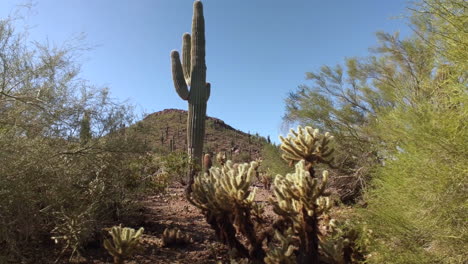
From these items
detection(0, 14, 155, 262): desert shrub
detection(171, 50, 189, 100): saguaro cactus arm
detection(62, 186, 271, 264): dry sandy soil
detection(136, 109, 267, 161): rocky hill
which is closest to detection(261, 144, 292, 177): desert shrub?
detection(62, 186, 271, 264): dry sandy soil

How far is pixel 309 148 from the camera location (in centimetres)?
464

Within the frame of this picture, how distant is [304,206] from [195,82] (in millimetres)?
7947

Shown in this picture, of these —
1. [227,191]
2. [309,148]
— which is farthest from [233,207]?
[309,148]

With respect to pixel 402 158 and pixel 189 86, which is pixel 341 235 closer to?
pixel 402 158

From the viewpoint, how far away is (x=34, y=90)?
5.03 meters

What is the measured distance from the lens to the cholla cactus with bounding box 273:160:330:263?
12.5 ft

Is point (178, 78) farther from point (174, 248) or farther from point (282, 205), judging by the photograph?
point (282, 205)

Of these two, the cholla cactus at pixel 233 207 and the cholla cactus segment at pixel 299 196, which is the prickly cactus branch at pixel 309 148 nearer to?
the cholla cactus segment at pixel 299 196

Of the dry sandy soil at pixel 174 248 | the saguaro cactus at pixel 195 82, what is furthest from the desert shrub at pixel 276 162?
the dry sandy soil at pixel 174 248

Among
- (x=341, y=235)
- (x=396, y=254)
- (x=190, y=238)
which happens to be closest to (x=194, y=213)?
(x=190, y=238)

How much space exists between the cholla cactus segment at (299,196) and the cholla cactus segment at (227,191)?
1.22 feet

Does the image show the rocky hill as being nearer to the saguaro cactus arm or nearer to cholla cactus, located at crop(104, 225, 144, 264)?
the saguaro cactus arm

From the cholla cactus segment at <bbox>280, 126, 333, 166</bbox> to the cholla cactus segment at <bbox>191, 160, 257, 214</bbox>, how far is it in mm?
672

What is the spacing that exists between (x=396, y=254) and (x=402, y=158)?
99cm
